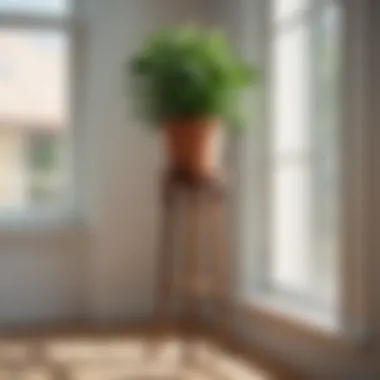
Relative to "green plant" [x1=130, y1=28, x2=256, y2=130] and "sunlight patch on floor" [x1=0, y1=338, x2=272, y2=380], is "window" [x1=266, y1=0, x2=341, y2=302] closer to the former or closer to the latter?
"green plant" [x1=130, y1=28, x2=256, y2=130]

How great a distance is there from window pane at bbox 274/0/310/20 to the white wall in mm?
687

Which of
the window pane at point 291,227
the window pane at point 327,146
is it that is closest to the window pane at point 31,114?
the window pane at point 291,227

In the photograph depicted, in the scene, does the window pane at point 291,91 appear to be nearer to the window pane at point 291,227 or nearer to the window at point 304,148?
the window at point 304,148

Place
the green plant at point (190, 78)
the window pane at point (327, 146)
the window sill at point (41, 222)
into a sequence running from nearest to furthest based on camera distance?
the window pane at point (327, 146), the green plant at point (190, 78), the window sill at point (41, 222)

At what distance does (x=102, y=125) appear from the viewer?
4.61m

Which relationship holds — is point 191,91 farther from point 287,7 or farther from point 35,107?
point 35,107

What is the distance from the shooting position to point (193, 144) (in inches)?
145

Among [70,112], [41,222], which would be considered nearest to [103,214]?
[41,222]

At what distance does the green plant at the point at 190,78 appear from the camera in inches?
143

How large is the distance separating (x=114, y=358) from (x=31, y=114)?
164 cm

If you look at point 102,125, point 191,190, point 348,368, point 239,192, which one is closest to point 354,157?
point 348,368

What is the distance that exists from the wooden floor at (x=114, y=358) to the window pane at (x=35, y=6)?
1.66m

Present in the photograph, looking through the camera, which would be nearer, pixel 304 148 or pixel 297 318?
pixel 297 318

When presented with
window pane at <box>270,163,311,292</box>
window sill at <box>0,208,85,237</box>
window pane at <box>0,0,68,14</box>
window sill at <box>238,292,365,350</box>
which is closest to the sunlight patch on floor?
window sill at <box>238,292,365,350</box>
